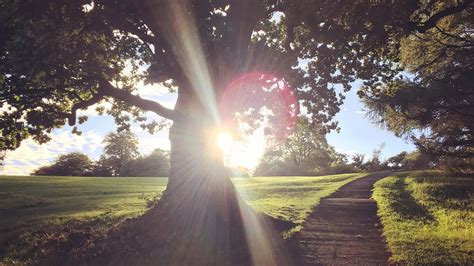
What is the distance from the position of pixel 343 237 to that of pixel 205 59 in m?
6.66

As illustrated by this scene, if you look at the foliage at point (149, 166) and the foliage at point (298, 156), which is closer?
the foliage at point (149, 166)

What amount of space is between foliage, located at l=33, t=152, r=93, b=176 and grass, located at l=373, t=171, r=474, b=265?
173 ft

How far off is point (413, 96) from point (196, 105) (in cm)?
1605

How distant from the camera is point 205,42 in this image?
1108cm

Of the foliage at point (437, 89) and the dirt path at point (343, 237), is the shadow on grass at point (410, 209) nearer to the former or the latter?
the dirt path at point (343, 237)

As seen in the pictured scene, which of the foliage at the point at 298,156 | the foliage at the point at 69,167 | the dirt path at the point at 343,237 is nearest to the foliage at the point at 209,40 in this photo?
the dirt path at the point at 343,237

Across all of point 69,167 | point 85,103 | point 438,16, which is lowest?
point 69,167

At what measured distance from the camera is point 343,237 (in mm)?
11953

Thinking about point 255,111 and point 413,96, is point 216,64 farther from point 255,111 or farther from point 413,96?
point 413,96

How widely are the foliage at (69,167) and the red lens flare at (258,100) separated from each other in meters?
55.3

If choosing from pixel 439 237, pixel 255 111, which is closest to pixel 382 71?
pixel 255 111

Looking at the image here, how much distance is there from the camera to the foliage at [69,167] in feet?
205

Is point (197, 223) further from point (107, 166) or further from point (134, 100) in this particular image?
point (107, 166)

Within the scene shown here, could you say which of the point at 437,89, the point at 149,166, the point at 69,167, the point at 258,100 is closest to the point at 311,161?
the point at 149,166
